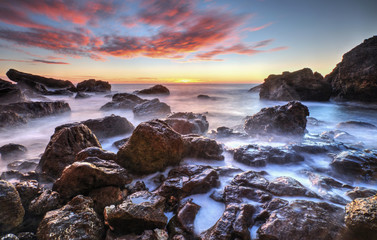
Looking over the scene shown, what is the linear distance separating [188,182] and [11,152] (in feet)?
15.3

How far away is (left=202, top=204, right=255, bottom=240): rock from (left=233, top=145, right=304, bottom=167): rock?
1.62 m

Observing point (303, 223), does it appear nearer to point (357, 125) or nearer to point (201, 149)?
point (201, 149)

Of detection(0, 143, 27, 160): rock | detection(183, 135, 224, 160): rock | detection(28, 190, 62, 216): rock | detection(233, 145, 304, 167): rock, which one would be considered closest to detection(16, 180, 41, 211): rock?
detection(28, 190, 62, 216): rock

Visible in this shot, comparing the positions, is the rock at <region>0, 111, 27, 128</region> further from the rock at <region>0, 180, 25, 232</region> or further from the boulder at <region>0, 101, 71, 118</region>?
the rock at <region>0, 180, 25, 232</region>

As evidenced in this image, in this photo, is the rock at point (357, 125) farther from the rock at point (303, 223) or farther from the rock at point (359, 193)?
the rock at point (303, 223)

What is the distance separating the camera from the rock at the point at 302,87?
65.8 ft

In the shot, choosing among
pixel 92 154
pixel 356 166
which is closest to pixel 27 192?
pixel 92 154

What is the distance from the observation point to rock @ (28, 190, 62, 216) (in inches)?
83.0

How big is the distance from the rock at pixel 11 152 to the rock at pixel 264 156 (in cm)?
534

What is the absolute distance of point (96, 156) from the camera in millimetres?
3000

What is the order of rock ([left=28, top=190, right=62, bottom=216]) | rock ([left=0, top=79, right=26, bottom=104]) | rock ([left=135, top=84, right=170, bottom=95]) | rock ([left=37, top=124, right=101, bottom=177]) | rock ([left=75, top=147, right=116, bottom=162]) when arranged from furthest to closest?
1. rock ([left=135, top=84, right=170, bottom=95])
2. rock ([left=0, top=79, right=26, bottom=104])
3. rock ([left=37, top=124, right=101, bottom=177])
4. rock ([left=75, top=147, right=116, bottom=162])
5. rock ([left=28, top=190, right=62, bottom=216])

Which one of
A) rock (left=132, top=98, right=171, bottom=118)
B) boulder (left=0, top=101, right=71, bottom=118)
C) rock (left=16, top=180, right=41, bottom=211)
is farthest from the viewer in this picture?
rock (left=132, top=98, right=171, bottom=118)

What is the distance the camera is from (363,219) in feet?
5.68

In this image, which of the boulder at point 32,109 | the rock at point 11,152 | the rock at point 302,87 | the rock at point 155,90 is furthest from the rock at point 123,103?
the rock at point 302,87
